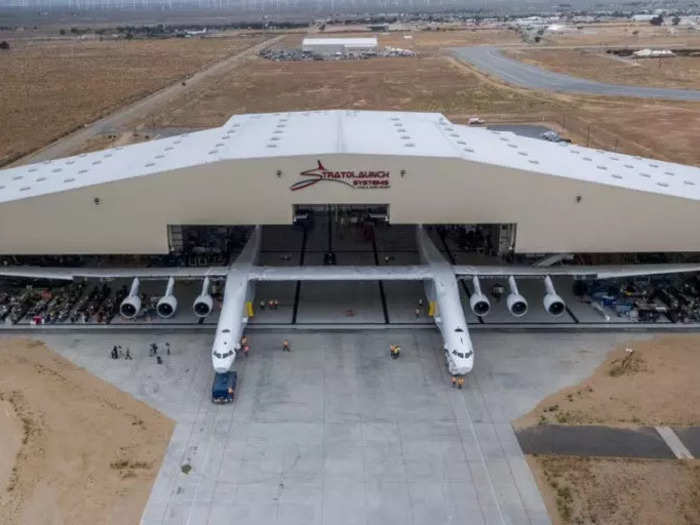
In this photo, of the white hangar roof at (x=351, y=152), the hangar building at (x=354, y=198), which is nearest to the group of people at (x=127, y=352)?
the hangar building at (x=354, y=198)

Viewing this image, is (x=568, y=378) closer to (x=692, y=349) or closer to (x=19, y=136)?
(x=692, y=349)

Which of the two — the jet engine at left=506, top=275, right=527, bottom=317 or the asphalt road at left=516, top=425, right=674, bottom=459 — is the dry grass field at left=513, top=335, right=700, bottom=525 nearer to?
the asphalt road at left=516, top=425, right=674, bottom=459

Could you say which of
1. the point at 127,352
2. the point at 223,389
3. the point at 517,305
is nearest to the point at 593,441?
the point at 517,305

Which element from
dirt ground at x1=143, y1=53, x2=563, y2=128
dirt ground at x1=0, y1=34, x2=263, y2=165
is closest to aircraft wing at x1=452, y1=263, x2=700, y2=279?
dirt ground at x1=0, y1=34, x2=263, y2=165

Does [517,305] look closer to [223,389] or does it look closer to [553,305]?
[553,305]

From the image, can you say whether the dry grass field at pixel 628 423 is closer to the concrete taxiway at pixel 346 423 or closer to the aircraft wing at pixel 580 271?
the concrete taxiway at pixel 346 423
